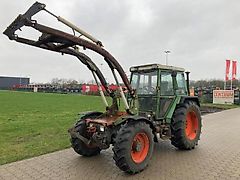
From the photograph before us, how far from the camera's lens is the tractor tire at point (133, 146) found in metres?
5.24

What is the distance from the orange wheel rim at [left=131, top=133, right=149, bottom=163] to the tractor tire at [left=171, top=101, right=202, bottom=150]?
1401 mm

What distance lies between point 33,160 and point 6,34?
305 centimetres

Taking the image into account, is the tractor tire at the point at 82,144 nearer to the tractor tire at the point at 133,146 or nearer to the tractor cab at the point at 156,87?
the tractor tire at the point at 133,146

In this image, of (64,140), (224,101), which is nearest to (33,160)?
(64,140)

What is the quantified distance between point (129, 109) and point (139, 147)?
0.97 metres

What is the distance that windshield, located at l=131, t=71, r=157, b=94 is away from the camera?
7.22 metres

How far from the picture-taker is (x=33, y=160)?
6234 mm

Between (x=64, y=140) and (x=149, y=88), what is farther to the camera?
(x=64, y=140)

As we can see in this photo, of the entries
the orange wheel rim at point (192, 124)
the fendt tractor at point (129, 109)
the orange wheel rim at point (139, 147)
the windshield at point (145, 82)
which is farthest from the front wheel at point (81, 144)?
the orange wheel rim at point (192, 124)

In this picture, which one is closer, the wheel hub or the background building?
the wheel hub

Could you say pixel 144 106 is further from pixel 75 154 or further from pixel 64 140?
pixel 64 140

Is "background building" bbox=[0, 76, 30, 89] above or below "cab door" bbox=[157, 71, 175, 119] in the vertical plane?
above

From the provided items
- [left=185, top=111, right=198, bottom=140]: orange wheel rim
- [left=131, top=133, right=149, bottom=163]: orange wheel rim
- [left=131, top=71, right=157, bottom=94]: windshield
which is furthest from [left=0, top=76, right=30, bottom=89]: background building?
[left=131, top=133, right=149, bottom=163]: orange wheel rim

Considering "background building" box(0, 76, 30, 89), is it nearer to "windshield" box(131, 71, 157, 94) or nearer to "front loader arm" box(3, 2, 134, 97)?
"windshield" box(131, 71, 157, 94)
